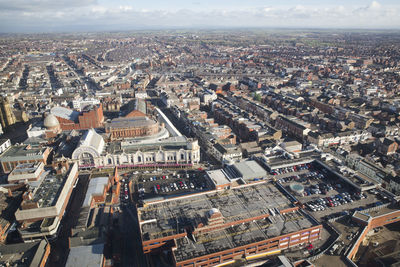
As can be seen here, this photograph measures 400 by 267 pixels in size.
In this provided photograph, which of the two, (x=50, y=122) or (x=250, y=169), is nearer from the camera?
(x=250, y=169)

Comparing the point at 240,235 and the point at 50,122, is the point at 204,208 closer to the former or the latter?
the point at 240,235

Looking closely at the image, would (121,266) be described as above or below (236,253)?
below

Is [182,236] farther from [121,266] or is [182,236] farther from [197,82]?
[197,82]

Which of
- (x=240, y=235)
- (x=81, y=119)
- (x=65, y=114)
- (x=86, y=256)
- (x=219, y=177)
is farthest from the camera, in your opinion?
(x=65, y=114)

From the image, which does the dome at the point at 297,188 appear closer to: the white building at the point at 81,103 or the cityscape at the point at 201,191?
the cityscape at the point at 201,191

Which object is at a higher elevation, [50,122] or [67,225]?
[50,122]

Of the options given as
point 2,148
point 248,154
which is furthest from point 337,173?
point 2,148

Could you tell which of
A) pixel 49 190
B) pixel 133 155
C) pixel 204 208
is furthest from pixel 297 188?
pixel 49 190
